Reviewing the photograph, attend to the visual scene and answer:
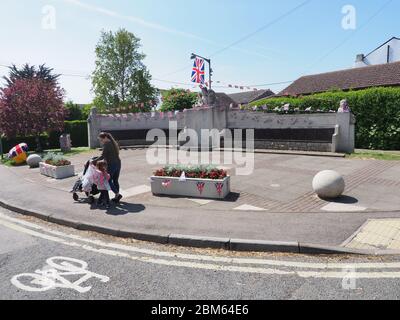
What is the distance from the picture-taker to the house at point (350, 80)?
91.0 feet

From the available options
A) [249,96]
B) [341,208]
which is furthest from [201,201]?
[249,96]

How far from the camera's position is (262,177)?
11000 mm

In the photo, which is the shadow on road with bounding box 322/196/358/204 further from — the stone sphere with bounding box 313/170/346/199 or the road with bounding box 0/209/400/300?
the road with bounding box 0/209/400/300

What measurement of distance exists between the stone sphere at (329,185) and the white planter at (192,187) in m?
2.40

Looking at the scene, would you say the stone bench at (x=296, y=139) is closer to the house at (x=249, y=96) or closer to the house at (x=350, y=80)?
the house at (x=350, y=80)

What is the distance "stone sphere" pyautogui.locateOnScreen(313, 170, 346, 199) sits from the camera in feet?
26.4

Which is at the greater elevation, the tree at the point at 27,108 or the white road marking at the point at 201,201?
the tree at the point at 27,108

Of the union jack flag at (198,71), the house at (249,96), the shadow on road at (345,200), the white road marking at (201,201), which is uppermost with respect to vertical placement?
the house at (249,96)

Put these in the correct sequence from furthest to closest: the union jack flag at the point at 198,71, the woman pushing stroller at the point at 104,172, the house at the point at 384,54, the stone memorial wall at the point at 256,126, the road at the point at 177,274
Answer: the house at the point at 384,54
the union jack flag at the point at 198,71
the stone memorial wall at the point at 256,126
the woman pushing stroller at the point at 104,172
the road at the point at 177,274

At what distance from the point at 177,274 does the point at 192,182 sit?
4.30 meters

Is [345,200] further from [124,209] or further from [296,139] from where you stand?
[296,139]

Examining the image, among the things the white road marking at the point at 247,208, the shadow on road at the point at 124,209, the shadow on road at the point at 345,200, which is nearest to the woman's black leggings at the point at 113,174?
the shadow on road at the point at 124,209

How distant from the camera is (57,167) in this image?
12.6 m

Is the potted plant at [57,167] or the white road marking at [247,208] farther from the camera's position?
the potted plant at [57,167]
